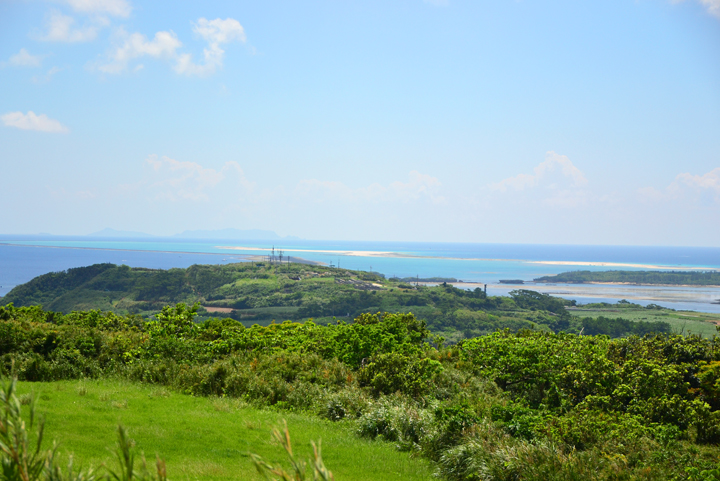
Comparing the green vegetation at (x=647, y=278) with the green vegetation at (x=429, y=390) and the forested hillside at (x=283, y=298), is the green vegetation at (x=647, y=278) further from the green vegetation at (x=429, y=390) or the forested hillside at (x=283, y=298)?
the green vegetation at (x=429, y=390)

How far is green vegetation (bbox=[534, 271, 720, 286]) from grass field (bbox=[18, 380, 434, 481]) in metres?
143

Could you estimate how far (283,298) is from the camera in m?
104

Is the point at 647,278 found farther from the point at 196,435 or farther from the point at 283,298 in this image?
the point at 196,435

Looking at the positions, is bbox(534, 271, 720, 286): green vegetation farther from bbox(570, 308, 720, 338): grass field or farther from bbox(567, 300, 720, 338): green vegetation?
bbox(570, 308, 720, 338): grass field

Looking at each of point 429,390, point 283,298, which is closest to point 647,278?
point 283,298

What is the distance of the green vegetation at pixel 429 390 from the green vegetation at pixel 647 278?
138161mm

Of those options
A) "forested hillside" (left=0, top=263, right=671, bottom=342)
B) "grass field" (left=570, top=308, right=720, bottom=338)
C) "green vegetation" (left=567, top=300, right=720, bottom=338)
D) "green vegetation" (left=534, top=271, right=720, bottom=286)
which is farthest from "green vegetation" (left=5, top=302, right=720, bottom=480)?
"green vegetation" (left=534, top=271, right=720, bottom=286)

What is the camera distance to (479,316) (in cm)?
8312

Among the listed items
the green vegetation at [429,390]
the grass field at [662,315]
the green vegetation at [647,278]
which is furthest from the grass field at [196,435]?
the green vegetation at [647,278]

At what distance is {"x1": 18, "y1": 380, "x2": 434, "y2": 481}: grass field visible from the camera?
7.05 metres

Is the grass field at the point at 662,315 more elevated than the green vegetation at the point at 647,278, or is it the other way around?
the green vegetation at the point at 647,278

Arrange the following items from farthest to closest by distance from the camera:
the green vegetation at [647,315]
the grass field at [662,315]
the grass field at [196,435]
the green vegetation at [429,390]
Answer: the green vegetation at [647,315], the grass field at [662,315], the green vegetation at [429,390], the grass field at [196,435]

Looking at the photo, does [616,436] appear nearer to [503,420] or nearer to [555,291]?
[503,420]

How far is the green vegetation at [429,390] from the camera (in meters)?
7.84
